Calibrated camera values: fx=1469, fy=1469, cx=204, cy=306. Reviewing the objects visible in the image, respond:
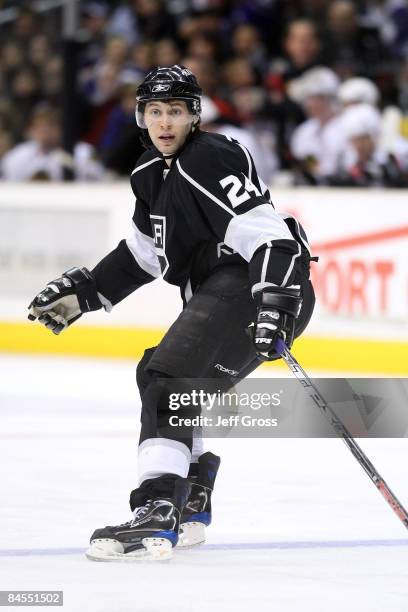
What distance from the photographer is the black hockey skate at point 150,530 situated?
3.63 meters

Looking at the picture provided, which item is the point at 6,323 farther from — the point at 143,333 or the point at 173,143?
the point at 173,143

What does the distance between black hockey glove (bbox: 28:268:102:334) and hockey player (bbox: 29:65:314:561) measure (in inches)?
11.7

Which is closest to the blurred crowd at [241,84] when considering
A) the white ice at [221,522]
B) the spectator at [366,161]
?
the spectator at [366,161]

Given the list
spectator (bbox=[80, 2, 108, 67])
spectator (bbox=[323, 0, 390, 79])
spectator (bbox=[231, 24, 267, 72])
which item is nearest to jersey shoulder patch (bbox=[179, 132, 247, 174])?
spectator (bbox=[323, 0, 390, 79])

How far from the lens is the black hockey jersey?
3635mm

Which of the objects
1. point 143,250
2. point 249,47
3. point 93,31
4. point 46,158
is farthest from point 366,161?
point 143,250

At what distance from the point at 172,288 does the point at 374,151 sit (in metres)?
1.38

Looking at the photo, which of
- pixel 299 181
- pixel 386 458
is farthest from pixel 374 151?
pixel 386 458

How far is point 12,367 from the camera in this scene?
8.05 metres

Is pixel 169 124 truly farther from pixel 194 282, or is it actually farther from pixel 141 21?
pixel 141 21

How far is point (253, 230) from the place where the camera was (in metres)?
3.65

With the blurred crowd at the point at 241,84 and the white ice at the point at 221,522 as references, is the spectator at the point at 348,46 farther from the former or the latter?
the white ice at the point at 221,522

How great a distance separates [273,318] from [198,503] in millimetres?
667

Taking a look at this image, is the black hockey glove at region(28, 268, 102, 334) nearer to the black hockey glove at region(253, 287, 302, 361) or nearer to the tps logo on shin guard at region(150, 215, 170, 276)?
the tps logo on shin guard at region(150, 215, 170, 276)
